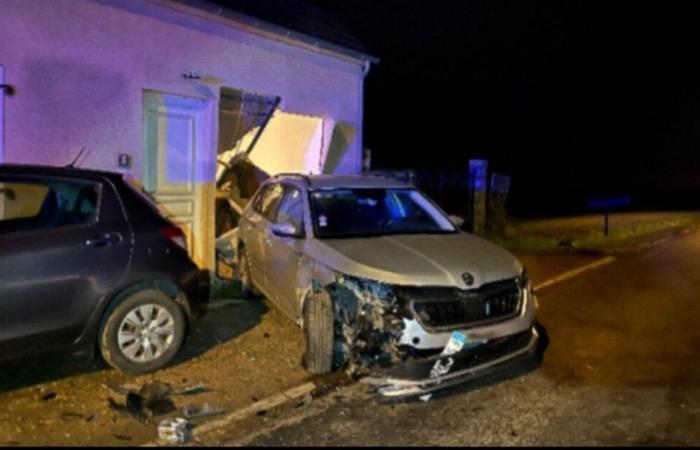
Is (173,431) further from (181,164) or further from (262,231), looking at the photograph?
(181,164)

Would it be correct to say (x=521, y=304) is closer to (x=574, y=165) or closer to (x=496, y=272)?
(x=496, y=272)

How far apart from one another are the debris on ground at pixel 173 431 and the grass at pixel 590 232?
987 cm

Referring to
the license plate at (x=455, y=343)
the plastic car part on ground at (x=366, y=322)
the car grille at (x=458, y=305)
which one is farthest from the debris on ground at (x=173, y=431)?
the license plate at (x=455, y=343)

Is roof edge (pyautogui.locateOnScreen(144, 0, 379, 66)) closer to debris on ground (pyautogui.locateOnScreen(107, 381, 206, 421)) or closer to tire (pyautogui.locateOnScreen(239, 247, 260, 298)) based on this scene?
tire (pyautogui.locateOnScreen(239, 247, 260, 298))

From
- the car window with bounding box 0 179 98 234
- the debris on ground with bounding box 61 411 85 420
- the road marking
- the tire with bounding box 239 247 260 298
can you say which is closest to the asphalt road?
the debris on ground with bounding box 61 411 85 420

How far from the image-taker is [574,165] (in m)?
45.1

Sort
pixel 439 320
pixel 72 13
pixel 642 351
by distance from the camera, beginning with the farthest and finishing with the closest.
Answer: pixel 72 13 → pixel 642 351 → pixel 439 320

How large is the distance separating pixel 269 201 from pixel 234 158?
373cm

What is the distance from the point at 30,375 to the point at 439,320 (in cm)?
341

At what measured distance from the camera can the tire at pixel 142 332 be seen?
613 centimetres

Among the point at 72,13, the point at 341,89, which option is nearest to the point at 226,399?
the point at 72,13

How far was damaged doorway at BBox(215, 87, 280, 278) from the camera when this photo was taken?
10.6 meters

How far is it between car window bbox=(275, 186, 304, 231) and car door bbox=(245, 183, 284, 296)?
0.55ft

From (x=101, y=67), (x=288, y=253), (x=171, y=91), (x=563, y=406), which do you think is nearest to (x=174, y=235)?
(x=288, y=253)
